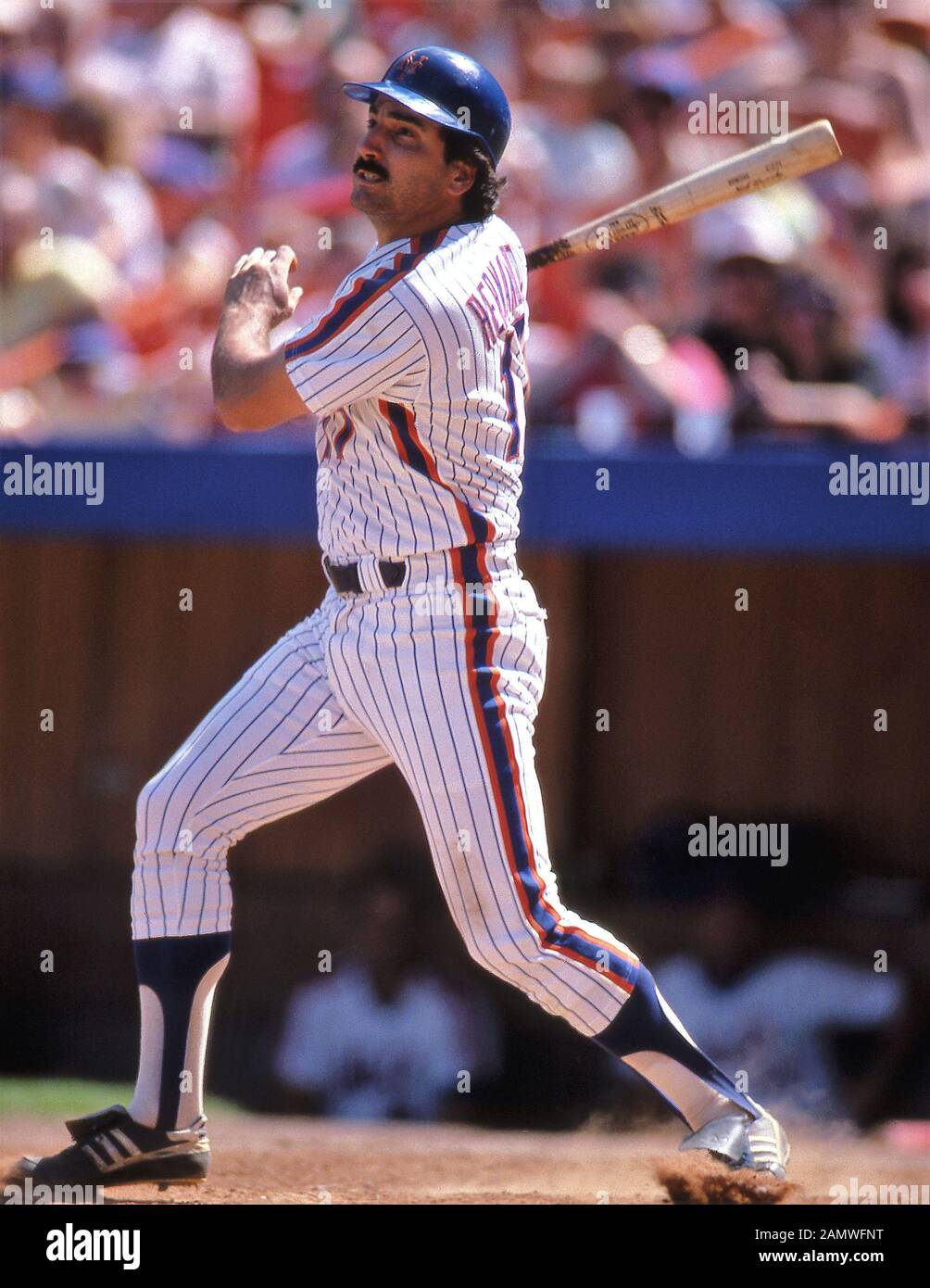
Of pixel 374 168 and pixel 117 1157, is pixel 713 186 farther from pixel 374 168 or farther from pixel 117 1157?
pixel 117 1157

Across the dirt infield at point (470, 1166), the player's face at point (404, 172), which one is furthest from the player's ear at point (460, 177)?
the dirt infield at point (470, 1166)

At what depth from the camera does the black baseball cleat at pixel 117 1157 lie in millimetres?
2953

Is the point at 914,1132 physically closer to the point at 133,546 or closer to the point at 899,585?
the point at 899,585

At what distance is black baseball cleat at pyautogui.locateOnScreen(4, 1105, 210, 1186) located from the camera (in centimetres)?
295

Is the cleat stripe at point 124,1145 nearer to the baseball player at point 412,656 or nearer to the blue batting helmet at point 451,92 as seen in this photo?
the baseball player at point 412,656

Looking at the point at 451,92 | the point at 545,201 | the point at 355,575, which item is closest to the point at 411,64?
the point at 451,92

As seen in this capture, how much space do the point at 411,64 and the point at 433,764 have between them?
3.71 feet

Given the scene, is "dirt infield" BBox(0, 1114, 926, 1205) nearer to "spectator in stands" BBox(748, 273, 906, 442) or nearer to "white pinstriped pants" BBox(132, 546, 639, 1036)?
"white pinstriped pants" BBox(132, 546, 639, 1036)

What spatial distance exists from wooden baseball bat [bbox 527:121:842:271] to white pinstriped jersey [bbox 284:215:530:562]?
13.2 inches

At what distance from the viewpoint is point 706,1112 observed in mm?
2943

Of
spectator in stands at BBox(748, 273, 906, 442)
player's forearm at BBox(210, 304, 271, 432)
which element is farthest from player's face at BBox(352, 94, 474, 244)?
spectator in stands at BBox(748, 273, 906, 442)

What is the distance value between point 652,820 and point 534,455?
1.29m

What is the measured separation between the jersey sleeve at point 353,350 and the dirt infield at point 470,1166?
4.71ft

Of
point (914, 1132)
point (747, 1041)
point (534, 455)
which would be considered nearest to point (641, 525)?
point (534, 455)
